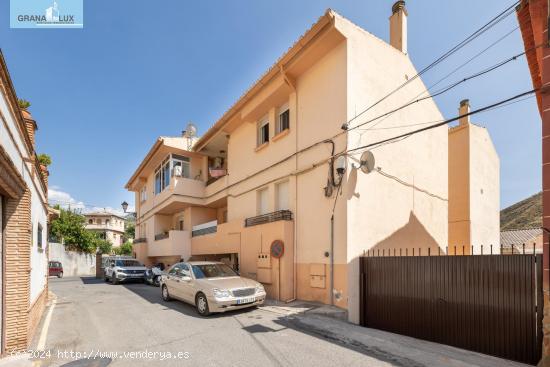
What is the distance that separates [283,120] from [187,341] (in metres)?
8.75

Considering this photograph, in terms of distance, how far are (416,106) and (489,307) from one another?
852 centimetres

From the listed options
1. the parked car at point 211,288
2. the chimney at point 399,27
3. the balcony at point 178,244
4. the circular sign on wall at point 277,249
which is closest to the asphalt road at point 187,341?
the parked car at point 211,288

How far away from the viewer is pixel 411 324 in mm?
6777

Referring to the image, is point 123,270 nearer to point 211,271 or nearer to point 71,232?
point 211,271

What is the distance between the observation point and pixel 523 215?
129 feet

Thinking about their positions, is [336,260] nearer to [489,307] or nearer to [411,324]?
[411,324]

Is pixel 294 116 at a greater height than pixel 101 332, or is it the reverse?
pixel 294 116

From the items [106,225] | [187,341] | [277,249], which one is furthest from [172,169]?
[106,225]

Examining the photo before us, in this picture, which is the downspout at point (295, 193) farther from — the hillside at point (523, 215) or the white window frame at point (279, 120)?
the hillside at point (523, 215)

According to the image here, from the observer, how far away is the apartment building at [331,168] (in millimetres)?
9305

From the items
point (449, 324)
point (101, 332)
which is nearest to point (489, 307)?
point (449, 324)

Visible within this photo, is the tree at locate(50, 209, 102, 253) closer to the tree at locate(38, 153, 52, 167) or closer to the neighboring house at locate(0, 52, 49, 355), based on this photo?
the tree at locate(38, 153, 52, 167)

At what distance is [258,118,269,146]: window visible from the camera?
45.4ft

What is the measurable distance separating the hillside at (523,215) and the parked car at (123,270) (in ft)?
121
